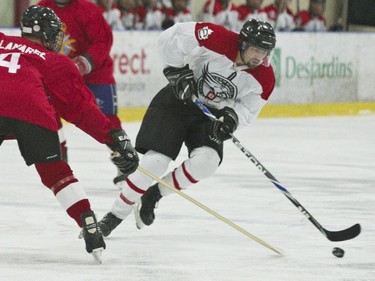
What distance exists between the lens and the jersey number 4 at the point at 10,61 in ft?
12.3

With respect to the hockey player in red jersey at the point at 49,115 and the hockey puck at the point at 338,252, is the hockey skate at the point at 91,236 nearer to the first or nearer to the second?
the hockey player in red jersey at the point at 49,115

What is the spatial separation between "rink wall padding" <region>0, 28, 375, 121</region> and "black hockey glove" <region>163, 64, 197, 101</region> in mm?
5209

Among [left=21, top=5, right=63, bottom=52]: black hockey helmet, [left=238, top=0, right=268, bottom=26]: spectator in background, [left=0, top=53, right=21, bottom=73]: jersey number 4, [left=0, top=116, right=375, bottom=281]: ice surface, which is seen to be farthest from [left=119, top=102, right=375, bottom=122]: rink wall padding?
[left=0, top=53, right=21, bottom=73]: jersey number 4

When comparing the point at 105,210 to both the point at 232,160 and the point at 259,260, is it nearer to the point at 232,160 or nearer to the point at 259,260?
the point at 259,260

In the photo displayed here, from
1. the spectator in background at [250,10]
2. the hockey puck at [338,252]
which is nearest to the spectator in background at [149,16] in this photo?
the spectator in background at [250,10]

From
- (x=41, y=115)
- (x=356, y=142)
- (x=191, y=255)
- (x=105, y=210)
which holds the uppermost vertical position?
(x=41, y=115)

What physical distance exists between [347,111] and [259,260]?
23.8 feet

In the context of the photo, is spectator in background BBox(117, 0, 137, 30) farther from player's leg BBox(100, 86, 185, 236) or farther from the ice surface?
player's leg BBox(100, 86, 185, 236)

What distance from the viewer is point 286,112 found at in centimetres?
1061

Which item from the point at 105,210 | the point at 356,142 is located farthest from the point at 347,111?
the point at 105,210

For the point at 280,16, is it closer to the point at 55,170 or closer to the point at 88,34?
the point at 88,34

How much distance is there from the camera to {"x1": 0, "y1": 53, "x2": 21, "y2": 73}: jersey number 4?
3.73 m

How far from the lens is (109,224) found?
4.32m

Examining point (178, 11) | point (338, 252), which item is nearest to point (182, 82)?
point (338, 252)
